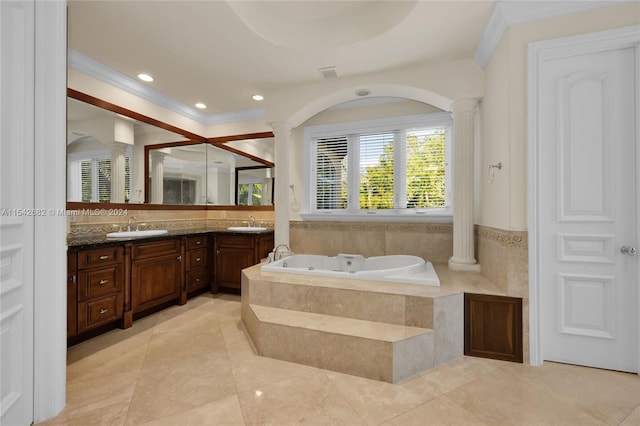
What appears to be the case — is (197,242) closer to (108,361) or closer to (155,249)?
(155,249)

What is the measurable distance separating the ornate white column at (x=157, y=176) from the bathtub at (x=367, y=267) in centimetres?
188

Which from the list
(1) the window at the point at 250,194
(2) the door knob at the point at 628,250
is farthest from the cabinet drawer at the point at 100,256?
(2) the door knob at the point at 628,250

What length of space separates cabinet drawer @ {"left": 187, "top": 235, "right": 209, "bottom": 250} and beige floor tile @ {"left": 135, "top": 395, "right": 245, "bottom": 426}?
87.9 inches

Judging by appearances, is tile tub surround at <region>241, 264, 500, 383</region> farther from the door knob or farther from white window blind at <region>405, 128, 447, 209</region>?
white window blind at <region>405, 128, 447, 209</region>

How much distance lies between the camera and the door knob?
6.08 feet

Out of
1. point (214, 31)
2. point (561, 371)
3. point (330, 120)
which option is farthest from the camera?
point (330, 120)

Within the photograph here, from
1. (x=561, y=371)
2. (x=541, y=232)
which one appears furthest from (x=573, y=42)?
(x=561, y=371)

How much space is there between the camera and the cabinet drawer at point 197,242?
11.5 ft

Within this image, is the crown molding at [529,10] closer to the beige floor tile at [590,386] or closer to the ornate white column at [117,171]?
the beige floor tile at [590,386]

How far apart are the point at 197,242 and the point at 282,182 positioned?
4.49 ft
